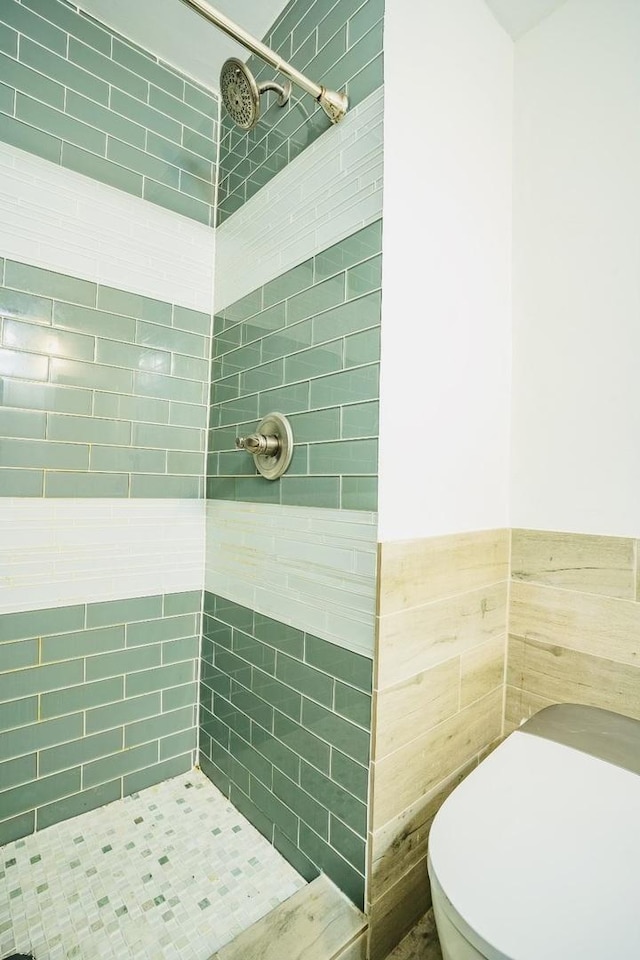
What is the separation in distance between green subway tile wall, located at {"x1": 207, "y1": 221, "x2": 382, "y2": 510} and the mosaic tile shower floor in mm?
873

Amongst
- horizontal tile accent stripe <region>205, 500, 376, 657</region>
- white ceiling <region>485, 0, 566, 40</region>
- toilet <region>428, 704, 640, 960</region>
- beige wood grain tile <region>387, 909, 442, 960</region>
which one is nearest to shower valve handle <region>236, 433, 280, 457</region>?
horizontal tile accent stripe <region>205, 500, 376, 657</region>

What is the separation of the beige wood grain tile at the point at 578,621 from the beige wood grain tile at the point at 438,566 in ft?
0.30

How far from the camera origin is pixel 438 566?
98 centimetres

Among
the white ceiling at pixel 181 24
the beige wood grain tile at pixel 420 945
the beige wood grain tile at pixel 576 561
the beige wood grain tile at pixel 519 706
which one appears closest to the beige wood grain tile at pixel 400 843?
the beige wood grain tile at pixel 420 945

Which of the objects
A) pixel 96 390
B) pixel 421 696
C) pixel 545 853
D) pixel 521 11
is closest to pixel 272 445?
pixel 96 390

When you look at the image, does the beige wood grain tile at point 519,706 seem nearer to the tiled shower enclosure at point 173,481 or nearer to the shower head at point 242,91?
the tiled shower enclosure at point 173,481

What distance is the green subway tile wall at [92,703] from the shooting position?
3.59 ft

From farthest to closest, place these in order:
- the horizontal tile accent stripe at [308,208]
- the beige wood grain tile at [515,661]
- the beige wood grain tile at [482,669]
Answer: the beige wood grain tile at [515,661] → the beige wood grain tile at [482,669] → the horizontal tile accent stripe at [308,208]

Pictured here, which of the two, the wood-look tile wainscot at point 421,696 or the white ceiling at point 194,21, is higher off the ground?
the white ceiling at point 194,21

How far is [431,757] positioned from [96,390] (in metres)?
1.24

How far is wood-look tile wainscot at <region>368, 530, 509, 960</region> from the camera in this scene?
86 cm

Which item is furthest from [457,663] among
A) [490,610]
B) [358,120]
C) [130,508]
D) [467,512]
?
[358,120]

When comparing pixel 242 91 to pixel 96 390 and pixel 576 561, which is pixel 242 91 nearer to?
pixel 96 390

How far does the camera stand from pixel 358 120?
94 cm
